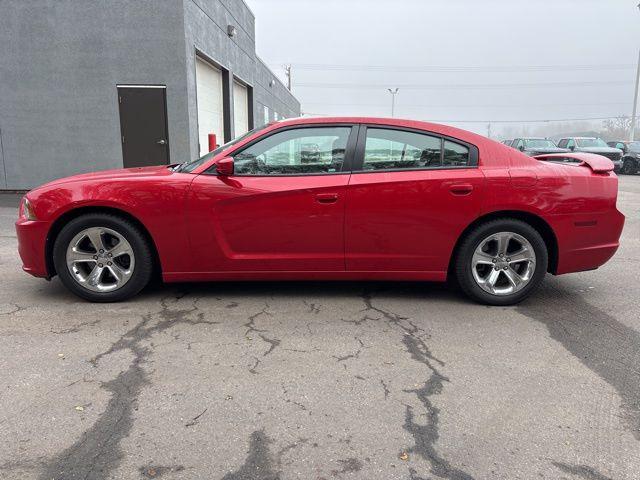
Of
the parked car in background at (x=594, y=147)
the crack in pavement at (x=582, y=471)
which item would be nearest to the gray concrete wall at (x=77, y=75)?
the crack in pavement at (x=582, y=471)

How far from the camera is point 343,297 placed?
4539mm

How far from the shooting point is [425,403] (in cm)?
278

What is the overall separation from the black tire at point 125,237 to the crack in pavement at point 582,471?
3298mm

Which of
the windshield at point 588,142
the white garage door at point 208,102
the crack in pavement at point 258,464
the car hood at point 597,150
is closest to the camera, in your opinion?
the crack in pavement at point 258,464

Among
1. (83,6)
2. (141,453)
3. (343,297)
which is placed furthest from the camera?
(83,6)

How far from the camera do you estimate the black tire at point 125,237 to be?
13.6 feet

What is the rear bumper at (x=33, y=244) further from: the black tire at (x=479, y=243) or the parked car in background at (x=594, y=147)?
the parked car in background at (x=594, y=147)

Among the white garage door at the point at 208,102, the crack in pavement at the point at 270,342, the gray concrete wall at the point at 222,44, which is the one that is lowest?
the crack in pavement at the point at 270,342

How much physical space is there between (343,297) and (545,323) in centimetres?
168

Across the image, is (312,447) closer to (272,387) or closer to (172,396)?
(272,387)

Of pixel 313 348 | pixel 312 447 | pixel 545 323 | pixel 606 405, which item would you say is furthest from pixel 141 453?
pixel 545 323

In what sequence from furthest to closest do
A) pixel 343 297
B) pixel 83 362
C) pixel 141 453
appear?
pixel 343 297, pixel 83 362, pixel 141 453

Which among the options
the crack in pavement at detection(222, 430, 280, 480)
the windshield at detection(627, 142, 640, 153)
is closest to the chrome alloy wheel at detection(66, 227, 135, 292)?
the crack in pavement at detection(222, 430, 280, 480)

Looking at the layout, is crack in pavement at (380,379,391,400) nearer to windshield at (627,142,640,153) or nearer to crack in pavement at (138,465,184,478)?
crack in pavement at (138,465,184,478)
